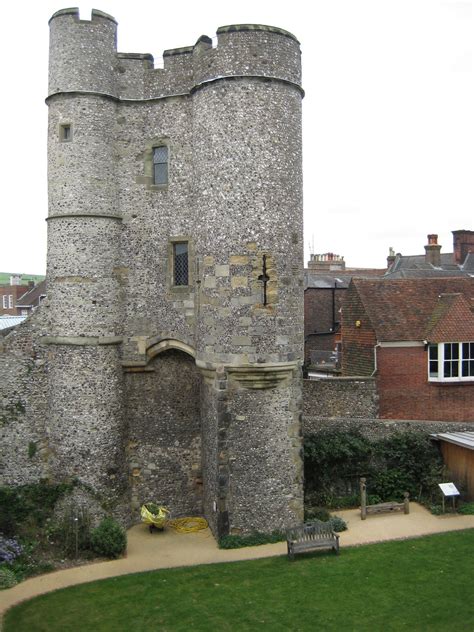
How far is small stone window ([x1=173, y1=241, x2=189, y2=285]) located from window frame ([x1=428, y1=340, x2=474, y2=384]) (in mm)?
8990

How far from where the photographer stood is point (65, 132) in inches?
599

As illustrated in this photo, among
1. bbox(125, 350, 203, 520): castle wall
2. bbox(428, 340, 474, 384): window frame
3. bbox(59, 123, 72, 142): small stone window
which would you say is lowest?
bbox(125, 350, 203, 520): castle wall

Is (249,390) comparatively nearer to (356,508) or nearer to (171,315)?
(171,315)

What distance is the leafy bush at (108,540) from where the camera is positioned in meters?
13.7

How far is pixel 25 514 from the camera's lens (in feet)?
48.1

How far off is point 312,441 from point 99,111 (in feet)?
34.0

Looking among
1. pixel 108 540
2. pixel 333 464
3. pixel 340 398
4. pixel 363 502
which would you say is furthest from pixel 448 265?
pixel 108 540

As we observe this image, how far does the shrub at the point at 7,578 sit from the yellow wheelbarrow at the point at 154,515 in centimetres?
344

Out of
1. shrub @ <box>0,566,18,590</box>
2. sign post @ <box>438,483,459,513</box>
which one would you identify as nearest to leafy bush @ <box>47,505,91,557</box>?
shrub @ <box>0,566,18,590</box>

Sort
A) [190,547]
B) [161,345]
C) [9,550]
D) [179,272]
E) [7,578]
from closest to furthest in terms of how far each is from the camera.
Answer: [7,578]
[9,550]
[190,547]
[161,345]
[179,272]

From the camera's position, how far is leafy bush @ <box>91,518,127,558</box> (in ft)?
44.9

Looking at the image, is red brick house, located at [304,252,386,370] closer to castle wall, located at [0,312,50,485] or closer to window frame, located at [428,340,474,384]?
window frame, located at [428,340,474,384]

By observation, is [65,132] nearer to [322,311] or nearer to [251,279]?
[251,279]

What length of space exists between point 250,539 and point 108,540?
317cm
